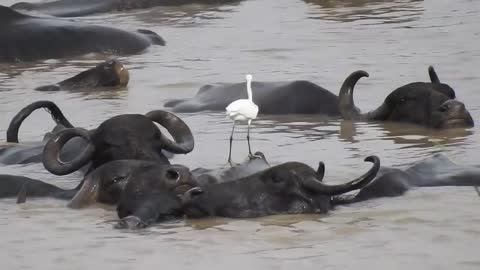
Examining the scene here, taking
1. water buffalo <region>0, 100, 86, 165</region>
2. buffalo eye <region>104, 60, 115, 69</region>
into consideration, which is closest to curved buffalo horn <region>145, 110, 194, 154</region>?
water buffalo <region>0, 100, 86, 165</region>

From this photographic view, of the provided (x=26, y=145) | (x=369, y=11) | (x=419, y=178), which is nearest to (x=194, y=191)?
(x=419, y=178)

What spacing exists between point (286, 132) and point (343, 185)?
10.5 feet

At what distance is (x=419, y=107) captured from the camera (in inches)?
407

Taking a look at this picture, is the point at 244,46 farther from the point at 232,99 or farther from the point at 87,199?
the point at 87,199

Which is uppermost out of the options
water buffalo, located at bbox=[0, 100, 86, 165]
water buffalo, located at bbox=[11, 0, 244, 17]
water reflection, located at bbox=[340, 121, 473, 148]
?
water buffalo, located at bbox=[11, 0, 244, 17]

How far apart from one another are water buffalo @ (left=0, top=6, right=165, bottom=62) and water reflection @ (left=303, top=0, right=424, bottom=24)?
10.1 ft

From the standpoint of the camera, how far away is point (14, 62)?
48.1 feet

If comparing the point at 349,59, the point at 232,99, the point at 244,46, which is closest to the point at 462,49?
the point at 349,59

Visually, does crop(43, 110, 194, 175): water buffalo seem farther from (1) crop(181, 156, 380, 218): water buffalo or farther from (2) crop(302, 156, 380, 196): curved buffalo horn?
(2) crop(302, 156, 380, 196): curved buffalo horn

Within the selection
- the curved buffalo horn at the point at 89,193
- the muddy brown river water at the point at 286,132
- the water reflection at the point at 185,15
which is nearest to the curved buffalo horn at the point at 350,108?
the muddy brown river water at the point at 286,132

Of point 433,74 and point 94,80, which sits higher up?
point 433,74

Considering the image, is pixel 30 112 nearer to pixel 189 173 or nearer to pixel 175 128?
pixel 175 128

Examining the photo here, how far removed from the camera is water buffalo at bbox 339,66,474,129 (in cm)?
1013

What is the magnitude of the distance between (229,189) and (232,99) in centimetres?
404
